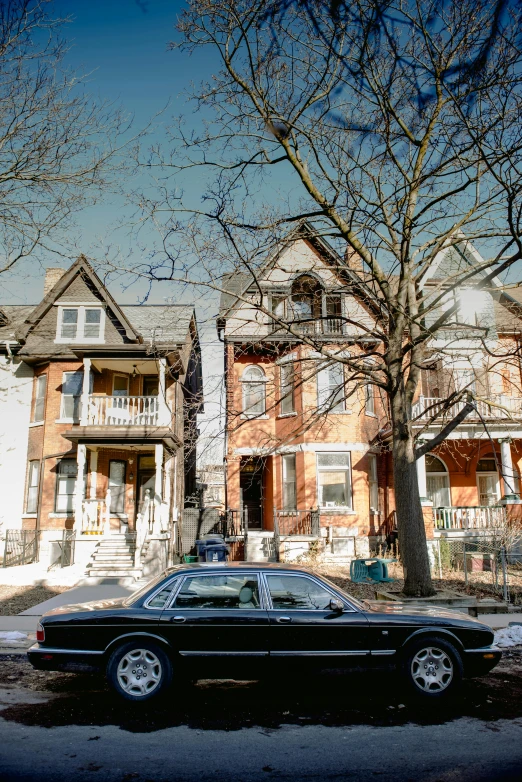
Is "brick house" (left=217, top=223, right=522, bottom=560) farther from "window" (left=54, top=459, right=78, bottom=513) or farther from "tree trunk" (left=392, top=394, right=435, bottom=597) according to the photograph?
"tree trunk" (left=392, top=394, right=435, bottom=597)

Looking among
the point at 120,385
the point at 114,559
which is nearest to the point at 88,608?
the point at 114,559

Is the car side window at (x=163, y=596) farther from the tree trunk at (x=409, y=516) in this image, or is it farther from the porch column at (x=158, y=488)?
the porch column at (x=158, y=488)

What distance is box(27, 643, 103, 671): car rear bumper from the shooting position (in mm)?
5957

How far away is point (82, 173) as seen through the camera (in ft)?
38.0

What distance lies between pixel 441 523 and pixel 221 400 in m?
11.3

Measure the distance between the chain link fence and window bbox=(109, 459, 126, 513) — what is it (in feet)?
35.6

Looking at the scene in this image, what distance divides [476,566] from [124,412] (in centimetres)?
1245

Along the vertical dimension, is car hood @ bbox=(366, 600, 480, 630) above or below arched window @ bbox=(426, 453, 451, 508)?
below

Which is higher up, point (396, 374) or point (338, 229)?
point (338, 229)

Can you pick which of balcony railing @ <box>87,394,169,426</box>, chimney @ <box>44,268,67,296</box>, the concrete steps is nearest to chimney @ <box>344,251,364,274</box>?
balcony railing @ <box>87,394,169,426</box>

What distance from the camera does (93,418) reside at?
1967 centimetres

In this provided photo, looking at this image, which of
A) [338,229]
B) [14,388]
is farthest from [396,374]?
[14,388]

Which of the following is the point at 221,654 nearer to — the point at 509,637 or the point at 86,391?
the point at 509,637

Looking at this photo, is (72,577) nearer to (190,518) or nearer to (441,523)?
(190,518)
